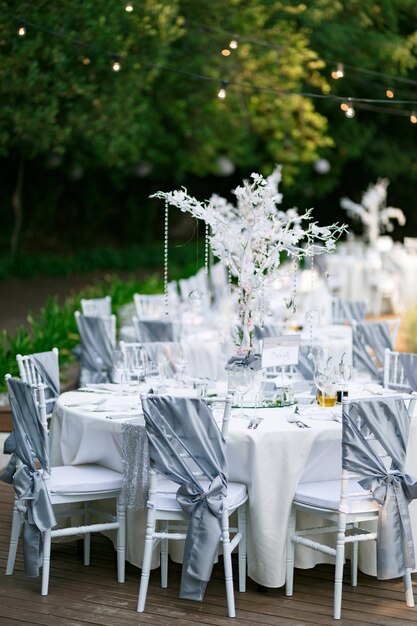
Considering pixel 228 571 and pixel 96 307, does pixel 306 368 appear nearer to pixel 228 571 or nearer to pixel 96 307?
pixel 228 571

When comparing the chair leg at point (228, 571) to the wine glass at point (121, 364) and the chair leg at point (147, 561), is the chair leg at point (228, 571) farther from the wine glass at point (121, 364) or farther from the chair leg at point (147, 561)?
the wine glass at point (121, 364)

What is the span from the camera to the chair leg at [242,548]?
196 inches

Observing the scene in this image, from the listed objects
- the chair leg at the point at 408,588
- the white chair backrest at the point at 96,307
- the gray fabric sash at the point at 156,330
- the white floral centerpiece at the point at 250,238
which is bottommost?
the chair leg at the point at 408,588

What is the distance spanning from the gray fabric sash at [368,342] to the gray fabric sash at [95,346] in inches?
72.3

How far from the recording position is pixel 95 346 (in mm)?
8164

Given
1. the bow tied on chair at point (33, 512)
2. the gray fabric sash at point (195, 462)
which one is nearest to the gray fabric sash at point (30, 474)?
the bow tied on chair at point (33, 512)

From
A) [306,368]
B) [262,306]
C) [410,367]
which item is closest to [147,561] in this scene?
[262,306]

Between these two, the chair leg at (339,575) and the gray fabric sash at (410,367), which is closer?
the chair leg at (339,575)

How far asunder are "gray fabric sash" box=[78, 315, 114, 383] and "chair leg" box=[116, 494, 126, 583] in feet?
10.2

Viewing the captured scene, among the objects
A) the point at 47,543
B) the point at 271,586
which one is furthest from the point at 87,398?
the point at 271,586

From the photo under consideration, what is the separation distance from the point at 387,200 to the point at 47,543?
19756 mm

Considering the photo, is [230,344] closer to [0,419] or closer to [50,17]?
[0,419]

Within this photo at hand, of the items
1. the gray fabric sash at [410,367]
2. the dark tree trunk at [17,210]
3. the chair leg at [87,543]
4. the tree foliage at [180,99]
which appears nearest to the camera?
the chair leg at [87,543]

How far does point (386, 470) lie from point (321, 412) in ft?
1.99
